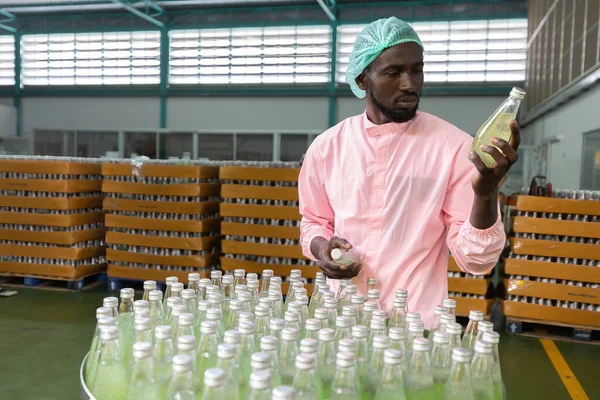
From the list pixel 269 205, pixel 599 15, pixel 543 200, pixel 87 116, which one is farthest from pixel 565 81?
pixel 87 116

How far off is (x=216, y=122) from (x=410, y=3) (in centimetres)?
581

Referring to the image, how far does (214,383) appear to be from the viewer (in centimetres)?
108

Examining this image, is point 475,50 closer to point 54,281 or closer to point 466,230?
point 54,281

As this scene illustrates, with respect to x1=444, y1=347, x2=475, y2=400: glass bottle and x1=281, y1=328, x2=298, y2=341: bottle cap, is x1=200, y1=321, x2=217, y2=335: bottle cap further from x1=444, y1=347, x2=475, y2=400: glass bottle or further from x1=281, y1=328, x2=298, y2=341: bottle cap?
x1=444, y1=347, x2=475, y2=400: glass bottle

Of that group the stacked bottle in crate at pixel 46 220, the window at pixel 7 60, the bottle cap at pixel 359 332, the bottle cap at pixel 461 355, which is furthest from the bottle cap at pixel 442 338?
the window at pixel 7 60

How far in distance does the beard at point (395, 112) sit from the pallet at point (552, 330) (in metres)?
4.14

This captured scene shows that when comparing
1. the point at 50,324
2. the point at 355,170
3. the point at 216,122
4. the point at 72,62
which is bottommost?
the point at 50,324

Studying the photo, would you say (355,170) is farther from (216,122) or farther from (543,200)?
(216,122)

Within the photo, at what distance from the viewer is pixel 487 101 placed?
12.2 m

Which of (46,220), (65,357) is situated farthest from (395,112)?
(46,220)

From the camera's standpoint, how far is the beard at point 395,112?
2.12 m

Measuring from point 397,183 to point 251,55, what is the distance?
39.4 ft

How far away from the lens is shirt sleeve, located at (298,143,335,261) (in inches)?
97.6

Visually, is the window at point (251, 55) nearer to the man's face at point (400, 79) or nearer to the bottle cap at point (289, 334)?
the man's face at point (400, 79)
